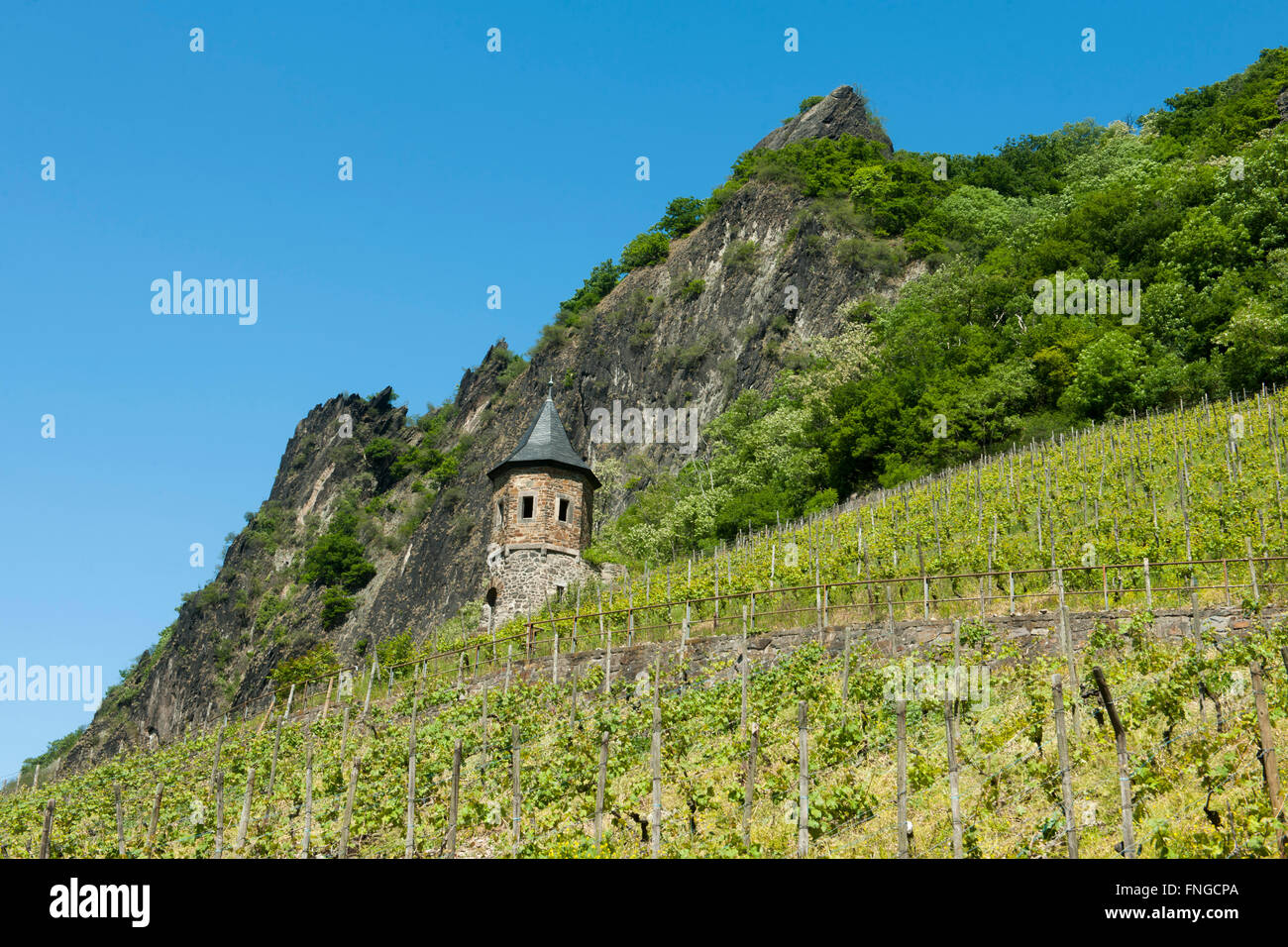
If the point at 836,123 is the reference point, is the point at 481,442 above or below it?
below

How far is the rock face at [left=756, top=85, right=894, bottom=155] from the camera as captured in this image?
73.1 meters

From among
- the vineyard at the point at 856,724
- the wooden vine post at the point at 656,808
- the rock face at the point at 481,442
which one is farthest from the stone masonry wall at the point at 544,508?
the wooden vine post at the point at 656,808

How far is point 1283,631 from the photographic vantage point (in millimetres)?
12734

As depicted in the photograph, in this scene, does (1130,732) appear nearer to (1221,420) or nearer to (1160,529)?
(1160,529)

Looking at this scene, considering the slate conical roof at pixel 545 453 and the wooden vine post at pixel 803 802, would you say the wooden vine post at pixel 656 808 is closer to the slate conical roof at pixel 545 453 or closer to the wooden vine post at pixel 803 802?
the wooden vine post at pixel 803 802

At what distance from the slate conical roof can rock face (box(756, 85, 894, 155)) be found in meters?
42.1

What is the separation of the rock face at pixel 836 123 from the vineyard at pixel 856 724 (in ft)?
160

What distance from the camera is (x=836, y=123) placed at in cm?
7362

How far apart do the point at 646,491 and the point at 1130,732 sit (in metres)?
39.6

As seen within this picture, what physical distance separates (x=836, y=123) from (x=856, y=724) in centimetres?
6802

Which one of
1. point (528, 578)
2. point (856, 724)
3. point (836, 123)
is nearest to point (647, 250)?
point (836, 123)

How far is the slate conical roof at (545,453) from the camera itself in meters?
35.8

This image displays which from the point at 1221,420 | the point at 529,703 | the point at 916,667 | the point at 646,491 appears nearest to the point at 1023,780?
the point at 916,667

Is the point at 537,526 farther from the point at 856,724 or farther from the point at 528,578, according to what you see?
the point at 856,724
